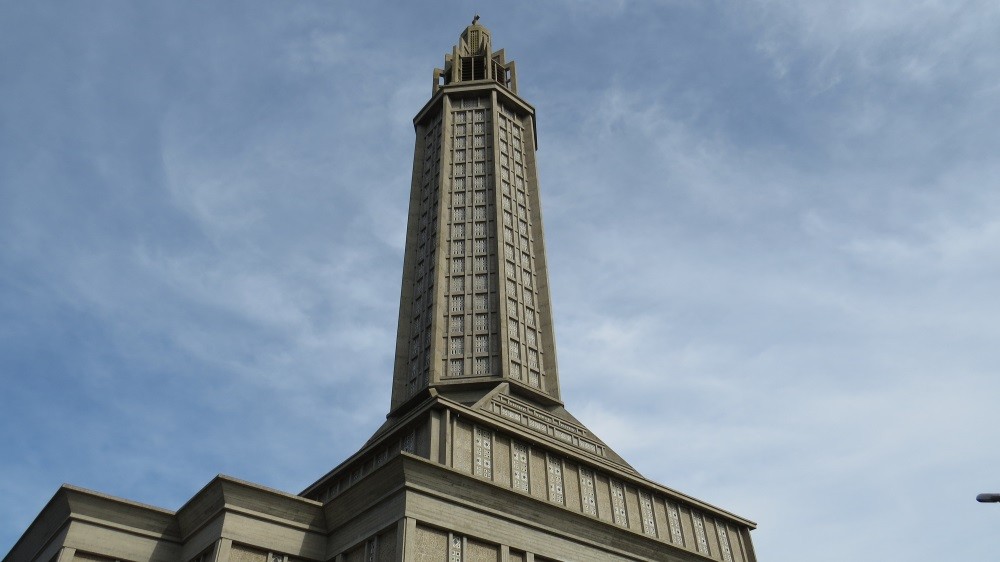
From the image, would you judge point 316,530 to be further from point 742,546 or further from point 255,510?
point 742,546

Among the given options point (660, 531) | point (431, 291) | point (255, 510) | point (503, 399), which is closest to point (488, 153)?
point (431, 291)

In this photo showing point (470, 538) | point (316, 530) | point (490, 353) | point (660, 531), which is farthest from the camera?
point (490, 353)

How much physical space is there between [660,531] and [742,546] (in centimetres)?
640

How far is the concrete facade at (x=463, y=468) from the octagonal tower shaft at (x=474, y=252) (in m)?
0.12

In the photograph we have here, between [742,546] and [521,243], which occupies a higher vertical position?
[521,243]

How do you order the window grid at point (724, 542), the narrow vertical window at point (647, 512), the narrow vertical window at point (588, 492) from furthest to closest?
the window grid at point (724, 542) → the narrow vertical window at point (647, 512) → the narrow vertical window at point (588, 492)

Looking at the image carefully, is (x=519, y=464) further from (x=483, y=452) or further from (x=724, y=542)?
(x=724, y=542)

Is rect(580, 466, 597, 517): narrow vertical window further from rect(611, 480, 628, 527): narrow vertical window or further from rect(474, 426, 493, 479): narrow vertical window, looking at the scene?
rect(474, 426, 493, 479): narrow vertical window

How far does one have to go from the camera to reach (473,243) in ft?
176

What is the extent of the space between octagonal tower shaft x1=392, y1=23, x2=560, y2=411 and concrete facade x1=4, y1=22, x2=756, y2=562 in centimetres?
12

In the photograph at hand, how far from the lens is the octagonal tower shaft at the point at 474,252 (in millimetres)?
47875

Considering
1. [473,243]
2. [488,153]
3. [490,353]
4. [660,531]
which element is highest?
[488,153]

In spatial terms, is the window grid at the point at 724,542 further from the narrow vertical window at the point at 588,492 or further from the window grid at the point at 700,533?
the narrow vertical window at the point at 588,492

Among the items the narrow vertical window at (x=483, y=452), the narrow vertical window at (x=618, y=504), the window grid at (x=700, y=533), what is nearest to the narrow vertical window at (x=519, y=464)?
the narrow vertical window at (x=483, y=452)
